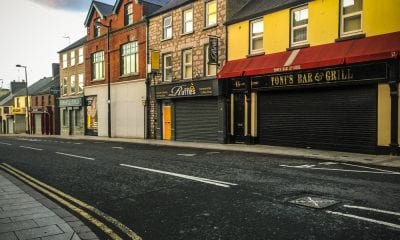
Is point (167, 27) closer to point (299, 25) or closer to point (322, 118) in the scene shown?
point (299, 25)

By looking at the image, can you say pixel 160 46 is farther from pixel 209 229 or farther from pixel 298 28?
pixel 209 229

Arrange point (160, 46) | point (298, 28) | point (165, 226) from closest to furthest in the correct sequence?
point (165, 226) < point (298, 28) < point (160, 46)

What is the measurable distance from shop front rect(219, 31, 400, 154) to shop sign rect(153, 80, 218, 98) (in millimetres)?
1329

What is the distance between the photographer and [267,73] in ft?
57.7

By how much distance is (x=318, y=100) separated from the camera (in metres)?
16.4

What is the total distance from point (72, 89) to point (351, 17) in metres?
32.5

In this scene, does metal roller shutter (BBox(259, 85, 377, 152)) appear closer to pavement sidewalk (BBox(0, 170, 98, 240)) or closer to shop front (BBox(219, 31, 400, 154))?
shop front (BBox(219, 31, 400, 154))

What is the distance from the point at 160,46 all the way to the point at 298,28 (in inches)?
469

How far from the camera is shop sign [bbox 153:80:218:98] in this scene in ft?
70.2

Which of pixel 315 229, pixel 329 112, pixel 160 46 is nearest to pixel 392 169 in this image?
pixel 329 112

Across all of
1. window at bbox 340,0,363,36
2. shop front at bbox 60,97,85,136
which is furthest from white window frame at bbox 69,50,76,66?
window at bbox 340,0,363,36

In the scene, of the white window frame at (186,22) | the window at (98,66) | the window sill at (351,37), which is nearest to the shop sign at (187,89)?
the white window frame at (186,22)

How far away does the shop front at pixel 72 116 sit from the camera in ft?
122

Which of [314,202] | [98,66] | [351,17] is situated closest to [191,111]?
[351,17]
